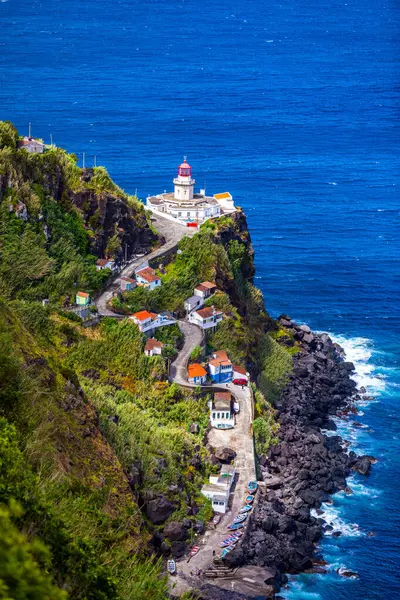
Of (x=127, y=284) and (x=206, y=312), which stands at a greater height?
(x=127, y=284)

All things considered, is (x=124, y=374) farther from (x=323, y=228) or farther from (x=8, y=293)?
(x=323, y=228)

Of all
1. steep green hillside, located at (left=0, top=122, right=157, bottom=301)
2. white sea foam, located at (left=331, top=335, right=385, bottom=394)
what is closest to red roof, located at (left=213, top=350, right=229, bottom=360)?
steep green hillside, located at (left=0, top=122, right=157, bottom=301)

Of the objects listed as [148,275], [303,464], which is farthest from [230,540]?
[148,275]

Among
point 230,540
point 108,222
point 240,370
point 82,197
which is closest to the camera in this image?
point 230,540

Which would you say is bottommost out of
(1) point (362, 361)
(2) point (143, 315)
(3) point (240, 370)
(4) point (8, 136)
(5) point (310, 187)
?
(3) point (240, 370)

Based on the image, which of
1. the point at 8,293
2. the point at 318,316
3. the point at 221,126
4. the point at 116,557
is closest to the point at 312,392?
the point at 318,316

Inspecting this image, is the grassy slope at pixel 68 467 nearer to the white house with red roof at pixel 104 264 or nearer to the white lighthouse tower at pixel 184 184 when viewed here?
the white house with red roof at pixel 104 264

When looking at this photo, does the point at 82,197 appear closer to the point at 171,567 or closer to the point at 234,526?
the point at 234,526
